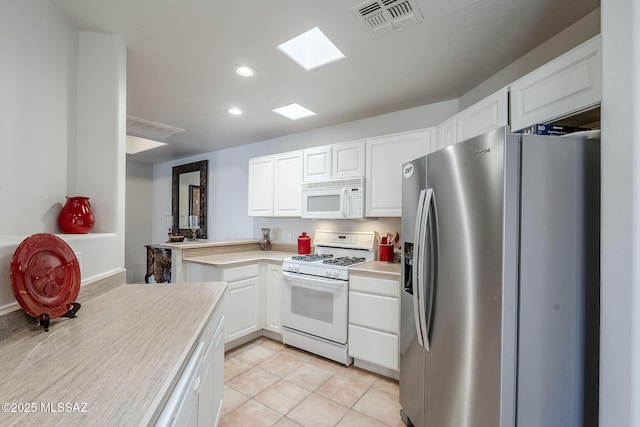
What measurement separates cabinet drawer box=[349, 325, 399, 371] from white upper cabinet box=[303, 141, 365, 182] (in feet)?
4.92

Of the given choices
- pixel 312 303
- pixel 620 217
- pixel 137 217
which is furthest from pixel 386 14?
pixel 137 217

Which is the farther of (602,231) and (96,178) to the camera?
(96,178)

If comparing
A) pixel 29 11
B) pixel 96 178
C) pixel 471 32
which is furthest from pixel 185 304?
pixel 471 32

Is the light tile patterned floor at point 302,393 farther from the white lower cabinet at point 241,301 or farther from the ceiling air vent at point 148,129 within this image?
the ceiling air vent at point 148,129

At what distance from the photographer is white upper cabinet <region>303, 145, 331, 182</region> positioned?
9.79 ft

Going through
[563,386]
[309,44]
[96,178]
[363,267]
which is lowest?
[563,386]

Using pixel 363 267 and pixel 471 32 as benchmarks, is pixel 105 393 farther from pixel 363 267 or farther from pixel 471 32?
pixel 471 32

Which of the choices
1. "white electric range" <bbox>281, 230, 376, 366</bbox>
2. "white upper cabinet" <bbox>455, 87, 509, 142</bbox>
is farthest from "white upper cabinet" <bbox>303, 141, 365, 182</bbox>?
"white upper cabinet" <bbox>455, 87, 509, 142</bbox>

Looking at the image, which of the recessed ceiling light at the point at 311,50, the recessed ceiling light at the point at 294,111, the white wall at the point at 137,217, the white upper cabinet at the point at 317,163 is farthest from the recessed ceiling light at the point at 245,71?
the white wall at the point at 137,217

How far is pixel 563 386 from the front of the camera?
3.70ft

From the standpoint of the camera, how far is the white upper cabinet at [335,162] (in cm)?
279

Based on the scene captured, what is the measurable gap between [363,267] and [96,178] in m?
2.06

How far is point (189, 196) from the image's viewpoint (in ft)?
16.0

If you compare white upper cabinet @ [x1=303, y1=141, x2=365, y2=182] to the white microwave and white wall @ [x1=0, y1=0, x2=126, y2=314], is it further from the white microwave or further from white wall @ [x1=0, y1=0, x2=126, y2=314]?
white wall @ [x1=0, y1=0, x2=126, y2=314]
